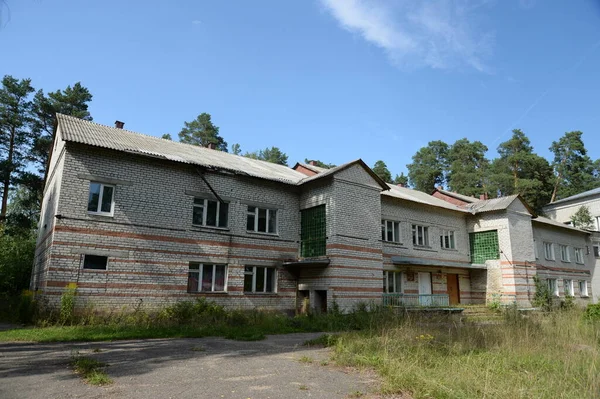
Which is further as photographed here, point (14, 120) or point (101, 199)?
point (14, 120)

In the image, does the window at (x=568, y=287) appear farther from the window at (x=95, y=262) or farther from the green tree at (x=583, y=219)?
the window at (x=95, y=262)

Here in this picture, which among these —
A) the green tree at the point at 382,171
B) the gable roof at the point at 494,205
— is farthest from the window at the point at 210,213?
the green tree at the point at 382,171

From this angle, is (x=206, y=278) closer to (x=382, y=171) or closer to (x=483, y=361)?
(x=483, y=361)

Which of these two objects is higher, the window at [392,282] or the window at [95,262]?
the window at [95,262]

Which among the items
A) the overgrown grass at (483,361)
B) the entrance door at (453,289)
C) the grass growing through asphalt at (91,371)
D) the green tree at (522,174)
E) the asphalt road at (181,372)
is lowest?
the asphalt road at (181,372)

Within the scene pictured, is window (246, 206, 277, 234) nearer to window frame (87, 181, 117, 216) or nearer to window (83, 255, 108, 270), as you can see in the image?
window frame (87, 181, 117, 216)

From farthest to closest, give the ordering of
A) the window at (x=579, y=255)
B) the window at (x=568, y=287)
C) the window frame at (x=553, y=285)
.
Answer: the window at (x=579, y=255), the window at (x=568, y=287), the window frame at (x=553, y=285)

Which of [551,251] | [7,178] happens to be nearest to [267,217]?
[7,178]

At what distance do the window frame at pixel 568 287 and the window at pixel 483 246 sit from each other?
410 inches

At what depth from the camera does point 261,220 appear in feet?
61.8

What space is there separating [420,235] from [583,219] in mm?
26026

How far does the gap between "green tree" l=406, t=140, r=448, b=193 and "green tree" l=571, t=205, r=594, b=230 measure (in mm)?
18684

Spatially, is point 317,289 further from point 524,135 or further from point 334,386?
point 524,135

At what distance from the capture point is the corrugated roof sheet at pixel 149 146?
602 inches
